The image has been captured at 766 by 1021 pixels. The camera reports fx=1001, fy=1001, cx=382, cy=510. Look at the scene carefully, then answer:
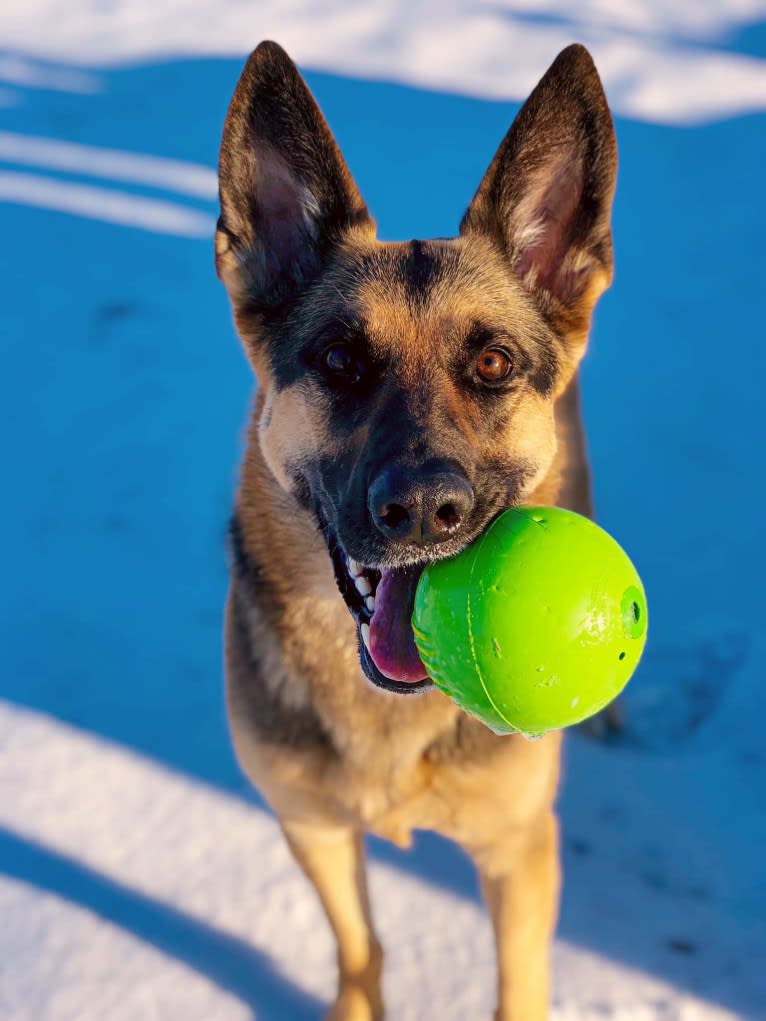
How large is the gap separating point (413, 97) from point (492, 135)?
828 mm

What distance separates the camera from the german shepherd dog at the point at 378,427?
223cm

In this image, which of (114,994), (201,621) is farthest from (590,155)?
(114,994)

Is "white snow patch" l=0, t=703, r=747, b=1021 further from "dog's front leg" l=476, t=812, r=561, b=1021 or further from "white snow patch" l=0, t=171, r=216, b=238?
"white snow patch" l=0, t=171, r=216, b=238

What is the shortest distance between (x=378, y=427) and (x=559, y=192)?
32.6 inches

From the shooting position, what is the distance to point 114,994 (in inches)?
111

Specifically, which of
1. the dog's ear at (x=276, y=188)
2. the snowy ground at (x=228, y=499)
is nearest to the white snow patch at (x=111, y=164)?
the snowy ground at (x=228, y=499)

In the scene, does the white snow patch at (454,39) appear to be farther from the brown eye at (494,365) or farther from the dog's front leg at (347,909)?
the dog's front leg at (347,909)

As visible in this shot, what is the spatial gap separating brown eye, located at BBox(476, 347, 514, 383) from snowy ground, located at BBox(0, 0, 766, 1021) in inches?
60.8

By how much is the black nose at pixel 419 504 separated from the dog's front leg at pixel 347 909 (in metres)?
1.01

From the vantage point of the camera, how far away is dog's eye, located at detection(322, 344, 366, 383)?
2.30m

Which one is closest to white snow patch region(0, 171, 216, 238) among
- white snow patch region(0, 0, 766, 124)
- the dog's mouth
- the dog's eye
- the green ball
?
white snow patch region(0, 0, 766, 124)

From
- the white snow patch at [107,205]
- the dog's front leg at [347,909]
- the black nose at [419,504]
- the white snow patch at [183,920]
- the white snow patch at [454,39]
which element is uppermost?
the white snow patch at [454,39]

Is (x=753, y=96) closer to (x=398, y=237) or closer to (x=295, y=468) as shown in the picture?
(x=398, y=237)

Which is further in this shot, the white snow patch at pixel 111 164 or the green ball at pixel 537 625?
the white snow patch at pixel 111 164
